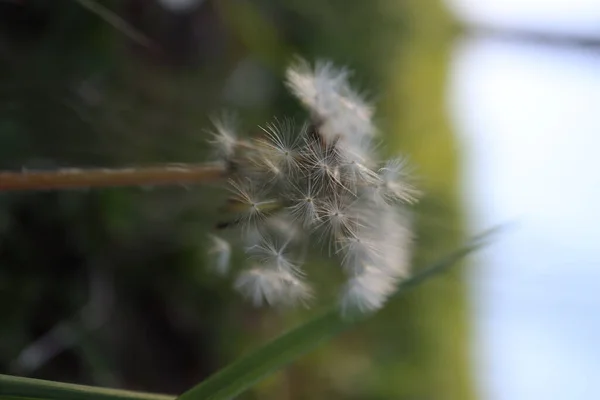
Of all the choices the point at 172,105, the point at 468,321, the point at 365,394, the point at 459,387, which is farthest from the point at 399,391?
the point at 172,105

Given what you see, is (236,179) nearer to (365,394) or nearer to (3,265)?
(3,265)

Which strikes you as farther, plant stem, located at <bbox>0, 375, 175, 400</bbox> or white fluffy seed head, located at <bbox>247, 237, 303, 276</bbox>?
white fluffy seed head, located at <bbox>247, 237, 303, 276</bbox>

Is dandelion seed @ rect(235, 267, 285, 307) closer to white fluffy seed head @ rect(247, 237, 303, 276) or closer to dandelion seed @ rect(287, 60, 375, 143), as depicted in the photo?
white fluffy seed head @ rect(247, 237, 303, 276)

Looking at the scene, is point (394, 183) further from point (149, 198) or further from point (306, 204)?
point (149, 198)

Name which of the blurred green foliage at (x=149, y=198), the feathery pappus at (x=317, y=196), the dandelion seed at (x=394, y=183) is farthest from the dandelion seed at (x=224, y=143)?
the blurred green foliage at (x=149, y=198)

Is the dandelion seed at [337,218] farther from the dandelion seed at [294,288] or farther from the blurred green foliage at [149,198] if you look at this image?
the blurred green foliage at [149,198]

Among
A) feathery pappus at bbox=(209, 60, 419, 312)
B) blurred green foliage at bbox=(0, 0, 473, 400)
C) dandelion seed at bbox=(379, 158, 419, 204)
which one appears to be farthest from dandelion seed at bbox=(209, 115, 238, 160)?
blurred green foliage at bbox=(0, 0, 473, 400)
